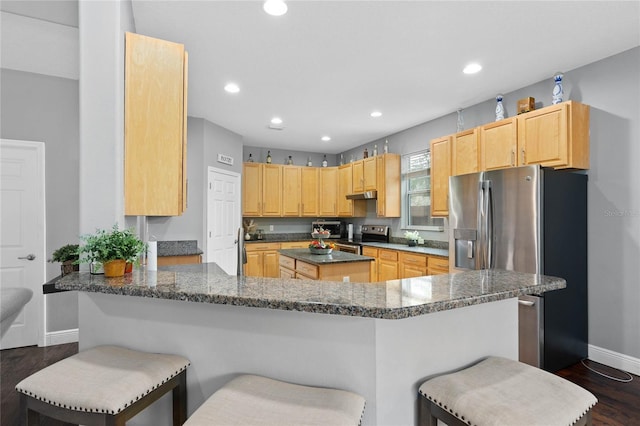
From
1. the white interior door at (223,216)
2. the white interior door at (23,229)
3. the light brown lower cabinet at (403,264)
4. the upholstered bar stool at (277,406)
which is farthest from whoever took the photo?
the white interior door at (223,216)

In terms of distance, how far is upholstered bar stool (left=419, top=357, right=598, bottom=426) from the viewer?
1.04 meters

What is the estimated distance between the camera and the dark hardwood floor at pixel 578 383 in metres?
2.17

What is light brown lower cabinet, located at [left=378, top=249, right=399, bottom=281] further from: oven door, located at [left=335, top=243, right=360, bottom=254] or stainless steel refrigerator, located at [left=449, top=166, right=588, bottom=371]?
stainless steel refrigerator, located at [left=449, top=166, right=588, bottom=371]

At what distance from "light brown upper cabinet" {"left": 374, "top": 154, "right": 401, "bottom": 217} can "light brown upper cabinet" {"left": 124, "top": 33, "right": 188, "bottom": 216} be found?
13.0ft

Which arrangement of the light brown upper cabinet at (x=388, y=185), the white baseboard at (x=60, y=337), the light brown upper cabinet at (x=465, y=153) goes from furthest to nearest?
the light brown upper cabinet at (x=388, y=185) < the light brown upper cabinet at (x=465, y=153) < the white baseboard at (x=60, y=337)

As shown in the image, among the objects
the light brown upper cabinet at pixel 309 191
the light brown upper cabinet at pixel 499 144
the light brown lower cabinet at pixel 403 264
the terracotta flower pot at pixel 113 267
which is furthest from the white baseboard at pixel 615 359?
the light brown upper cabinet at pixel 309 191

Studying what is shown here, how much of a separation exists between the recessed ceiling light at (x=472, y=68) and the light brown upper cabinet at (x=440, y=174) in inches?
41.2

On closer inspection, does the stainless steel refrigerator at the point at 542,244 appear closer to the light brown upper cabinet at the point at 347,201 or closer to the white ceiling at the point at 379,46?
the white ceiling at the point at 379,46

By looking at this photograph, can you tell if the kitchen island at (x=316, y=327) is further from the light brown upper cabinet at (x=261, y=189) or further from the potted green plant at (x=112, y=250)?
the light brown upper cabinet at (x=261, y=189)

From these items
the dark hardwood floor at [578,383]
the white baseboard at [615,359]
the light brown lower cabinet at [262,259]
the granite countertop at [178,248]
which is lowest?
the dark hardwood floor at [578,383]

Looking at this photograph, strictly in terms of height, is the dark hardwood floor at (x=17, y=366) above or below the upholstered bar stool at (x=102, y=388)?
below

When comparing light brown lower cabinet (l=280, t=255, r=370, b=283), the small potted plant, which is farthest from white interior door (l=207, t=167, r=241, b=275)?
the small potted plant

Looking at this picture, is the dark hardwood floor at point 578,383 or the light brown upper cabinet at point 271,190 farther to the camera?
the light brown upper cabinet at point 271,190

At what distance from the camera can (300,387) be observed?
1249 millimetres
